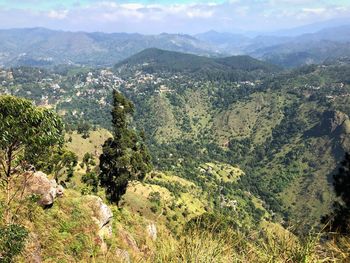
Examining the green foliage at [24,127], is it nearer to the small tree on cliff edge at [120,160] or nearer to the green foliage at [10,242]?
the green foliage at [10,242]

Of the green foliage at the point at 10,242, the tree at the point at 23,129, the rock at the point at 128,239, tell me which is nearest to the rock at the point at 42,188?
the tree at the point at 23,129

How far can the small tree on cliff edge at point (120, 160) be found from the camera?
41.1 metres

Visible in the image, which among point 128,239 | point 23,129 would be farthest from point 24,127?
point 128,239

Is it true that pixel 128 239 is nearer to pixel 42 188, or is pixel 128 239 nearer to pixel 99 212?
pixel 99 212

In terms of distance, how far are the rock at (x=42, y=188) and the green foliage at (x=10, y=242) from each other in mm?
8693

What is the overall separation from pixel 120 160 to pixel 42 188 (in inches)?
780

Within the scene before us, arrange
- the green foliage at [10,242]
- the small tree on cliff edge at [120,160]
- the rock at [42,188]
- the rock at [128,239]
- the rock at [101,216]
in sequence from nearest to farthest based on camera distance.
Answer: the green foliage at [10,242] → the rock at [42,188] → the rock at [101,216] → the rock at [128,239] → the small tree on cliff edge at [120,160]

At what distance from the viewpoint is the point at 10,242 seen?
36.6 ft

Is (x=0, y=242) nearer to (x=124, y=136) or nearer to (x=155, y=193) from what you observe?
(x=124, y=136)

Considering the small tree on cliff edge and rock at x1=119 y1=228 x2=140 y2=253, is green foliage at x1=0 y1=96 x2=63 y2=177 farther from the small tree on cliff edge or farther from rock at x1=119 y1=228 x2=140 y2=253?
the small tree on cliff edge

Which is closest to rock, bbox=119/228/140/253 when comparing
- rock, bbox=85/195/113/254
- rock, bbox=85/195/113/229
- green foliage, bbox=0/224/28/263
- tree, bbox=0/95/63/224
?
rock, bbox=85/195/113/254

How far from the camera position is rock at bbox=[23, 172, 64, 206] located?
20.2m

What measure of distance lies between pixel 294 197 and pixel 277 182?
17.6 meters

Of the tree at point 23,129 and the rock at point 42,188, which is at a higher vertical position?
the tree at point 23,129
